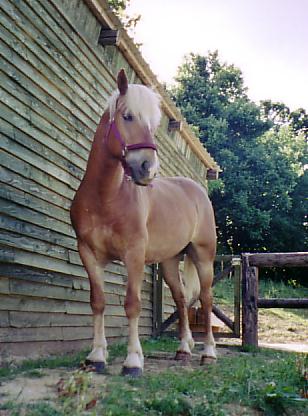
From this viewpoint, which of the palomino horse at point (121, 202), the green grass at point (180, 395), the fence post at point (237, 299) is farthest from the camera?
the fence post at point (237, 299)

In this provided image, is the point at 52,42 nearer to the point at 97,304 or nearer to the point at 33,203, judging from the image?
the point at 33,203

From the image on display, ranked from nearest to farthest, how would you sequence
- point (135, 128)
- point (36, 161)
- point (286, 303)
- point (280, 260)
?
point (135, 128)
point (36, 161)
point (286, 303)
point (280, 260)

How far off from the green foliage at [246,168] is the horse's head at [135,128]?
17951mm

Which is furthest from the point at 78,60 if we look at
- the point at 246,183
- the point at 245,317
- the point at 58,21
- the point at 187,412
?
the point at 246,183

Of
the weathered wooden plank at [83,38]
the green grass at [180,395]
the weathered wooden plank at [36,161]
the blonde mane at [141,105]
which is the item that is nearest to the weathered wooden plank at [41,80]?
the weathered wooden plank at [83,38]

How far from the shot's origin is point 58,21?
5.56 m

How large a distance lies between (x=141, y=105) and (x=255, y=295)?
395 centimetres

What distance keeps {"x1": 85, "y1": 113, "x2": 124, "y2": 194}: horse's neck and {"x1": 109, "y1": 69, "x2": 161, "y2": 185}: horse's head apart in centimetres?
15

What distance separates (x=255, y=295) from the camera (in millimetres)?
7117

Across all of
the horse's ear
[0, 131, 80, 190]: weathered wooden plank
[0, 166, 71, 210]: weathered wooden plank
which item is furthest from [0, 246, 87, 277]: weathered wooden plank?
the horse's ear

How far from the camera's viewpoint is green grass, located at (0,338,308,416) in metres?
2.67

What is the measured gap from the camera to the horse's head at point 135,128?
3832 mm

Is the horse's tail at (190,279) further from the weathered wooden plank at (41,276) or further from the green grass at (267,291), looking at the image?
the green grass at (267,291)

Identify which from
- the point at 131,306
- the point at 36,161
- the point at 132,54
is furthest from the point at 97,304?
the point at 132,54
